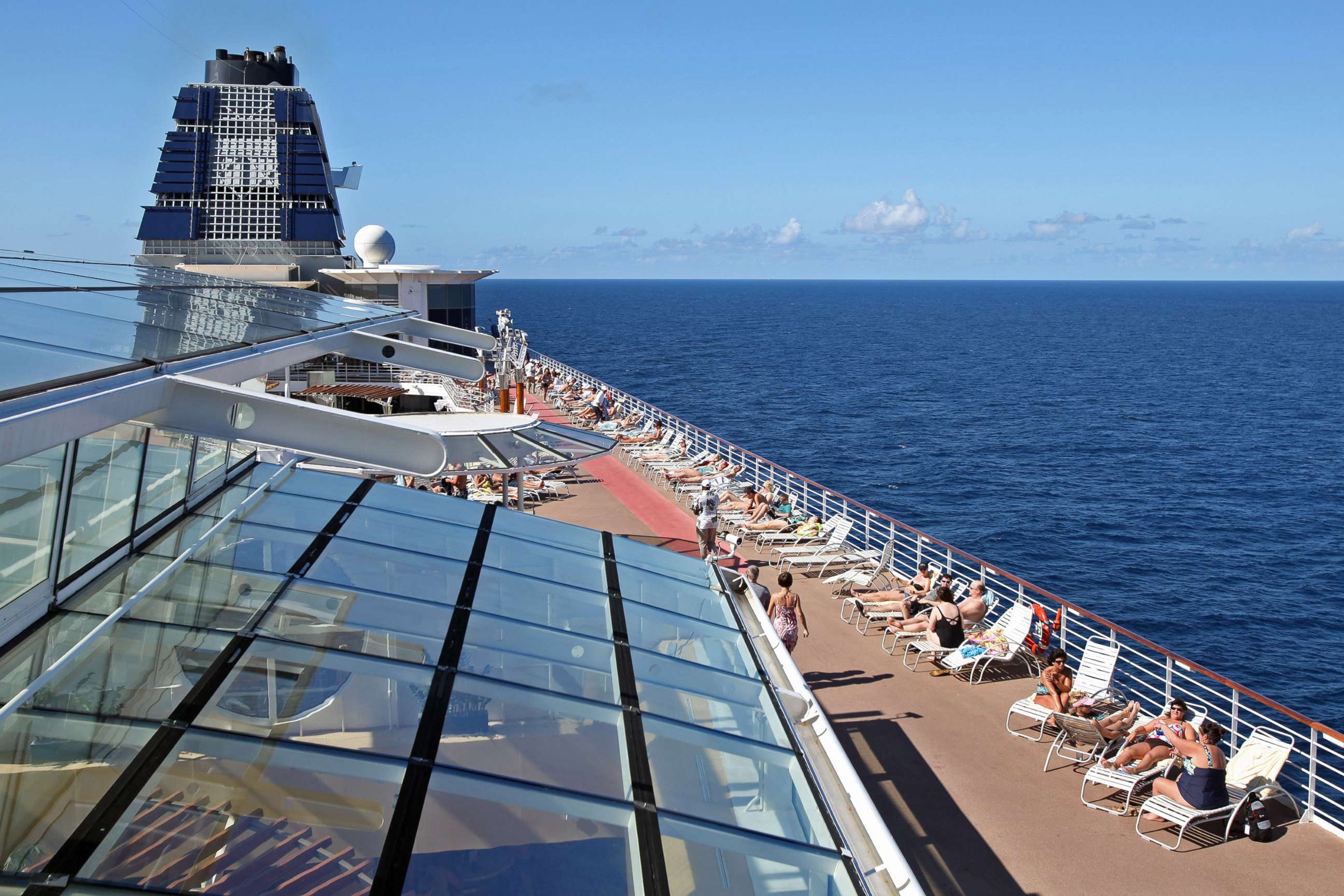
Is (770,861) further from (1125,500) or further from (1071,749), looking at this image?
(1125,500)

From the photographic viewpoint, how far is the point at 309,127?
106 ft

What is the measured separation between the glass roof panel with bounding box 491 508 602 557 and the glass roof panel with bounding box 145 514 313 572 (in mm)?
1462

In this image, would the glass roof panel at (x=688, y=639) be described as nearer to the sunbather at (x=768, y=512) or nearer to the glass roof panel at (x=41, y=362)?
the glass roof panel at (x=41, y=362)

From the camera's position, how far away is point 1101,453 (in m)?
41.5

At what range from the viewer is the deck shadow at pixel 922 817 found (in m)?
6.13

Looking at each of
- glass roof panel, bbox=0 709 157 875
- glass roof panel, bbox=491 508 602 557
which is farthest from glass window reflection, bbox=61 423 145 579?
glass roof panel, bbox=491 508 602 557

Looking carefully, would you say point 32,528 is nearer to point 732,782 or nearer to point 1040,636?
point 732,782

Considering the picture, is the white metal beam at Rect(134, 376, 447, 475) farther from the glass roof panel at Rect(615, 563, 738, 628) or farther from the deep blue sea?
the deep blue sea

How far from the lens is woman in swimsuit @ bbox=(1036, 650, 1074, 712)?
322 inches

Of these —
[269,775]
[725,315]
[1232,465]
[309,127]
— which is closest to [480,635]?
[269,775]

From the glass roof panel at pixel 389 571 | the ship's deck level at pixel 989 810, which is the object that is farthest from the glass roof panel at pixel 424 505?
the ship's deck level at pixel 989 810

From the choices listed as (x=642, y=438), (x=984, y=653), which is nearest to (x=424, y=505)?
(x=984, y=653)

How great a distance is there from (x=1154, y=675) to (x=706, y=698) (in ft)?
17.1

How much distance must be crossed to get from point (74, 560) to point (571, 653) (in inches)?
81.3
